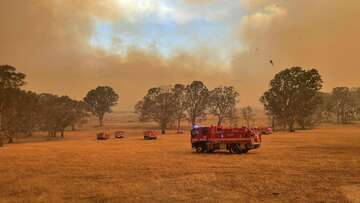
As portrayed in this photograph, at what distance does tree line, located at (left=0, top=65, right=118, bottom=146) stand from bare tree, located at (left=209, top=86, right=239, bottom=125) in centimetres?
4061

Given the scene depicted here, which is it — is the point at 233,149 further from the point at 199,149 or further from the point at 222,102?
the point at 222,102

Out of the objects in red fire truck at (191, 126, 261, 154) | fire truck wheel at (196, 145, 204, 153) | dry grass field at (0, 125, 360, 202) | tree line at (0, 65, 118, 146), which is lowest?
dry grass field at (0, 125, 360, 202)

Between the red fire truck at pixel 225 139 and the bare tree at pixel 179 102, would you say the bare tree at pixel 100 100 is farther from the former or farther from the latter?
the red fire truck at pixel 225 139

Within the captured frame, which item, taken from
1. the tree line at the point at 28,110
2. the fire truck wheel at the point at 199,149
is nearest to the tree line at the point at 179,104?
the tree line at the point at 28,110

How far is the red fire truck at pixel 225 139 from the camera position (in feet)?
132

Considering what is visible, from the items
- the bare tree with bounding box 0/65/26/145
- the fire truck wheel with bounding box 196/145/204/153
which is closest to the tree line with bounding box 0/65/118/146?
the bare tree with bounding box 0/65/26/145

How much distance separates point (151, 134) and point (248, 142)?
45.3m

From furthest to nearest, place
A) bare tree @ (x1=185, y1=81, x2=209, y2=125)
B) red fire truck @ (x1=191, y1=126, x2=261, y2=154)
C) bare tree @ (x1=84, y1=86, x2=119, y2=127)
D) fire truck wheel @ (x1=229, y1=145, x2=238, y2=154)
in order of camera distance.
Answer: bare tree @ (x1=84, y1=86, x2=119, y2=127) < bare tree @ (x1=185, y1=81, x2=209, y2=125) < fire truck wheel @ (x1=229, y1=145, x2=238, y2=154) < red fire truck @ (x1=191, y1=126, x2=261, y2=154)

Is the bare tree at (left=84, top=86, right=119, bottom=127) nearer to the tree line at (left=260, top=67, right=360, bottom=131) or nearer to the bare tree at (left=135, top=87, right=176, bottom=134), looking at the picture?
the bare tree at (left=135, top=87, right=176, bottom=134)

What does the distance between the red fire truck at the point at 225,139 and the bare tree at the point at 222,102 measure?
321 feet

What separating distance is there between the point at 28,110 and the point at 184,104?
54.5 meters

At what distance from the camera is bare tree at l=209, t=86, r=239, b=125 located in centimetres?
14262

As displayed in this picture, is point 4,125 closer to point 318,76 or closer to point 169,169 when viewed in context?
point 169,169

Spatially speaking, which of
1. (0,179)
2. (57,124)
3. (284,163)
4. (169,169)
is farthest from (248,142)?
(57,124)
